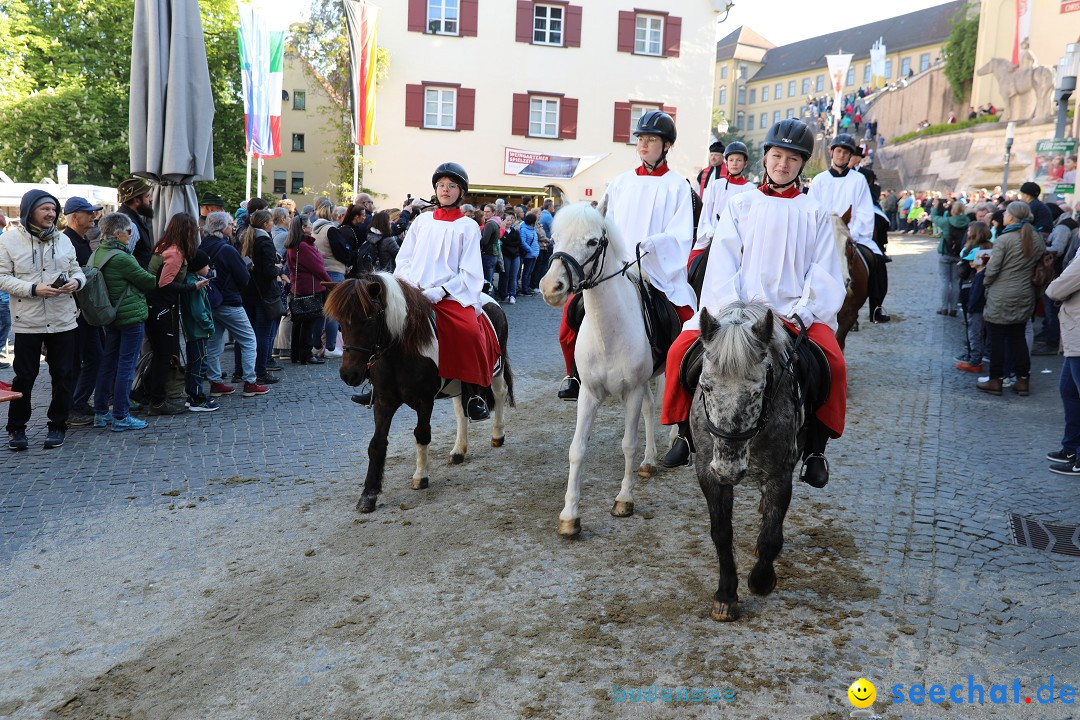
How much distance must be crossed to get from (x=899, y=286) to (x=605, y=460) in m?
15.8

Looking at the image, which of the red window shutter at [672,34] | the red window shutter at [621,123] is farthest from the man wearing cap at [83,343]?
the red window shutter at [672,34]

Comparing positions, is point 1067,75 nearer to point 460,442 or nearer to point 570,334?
point 570,334

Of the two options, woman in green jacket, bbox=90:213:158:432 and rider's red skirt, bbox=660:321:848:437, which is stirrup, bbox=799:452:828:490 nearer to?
rider's red skirt, bbox=660:321:848:437

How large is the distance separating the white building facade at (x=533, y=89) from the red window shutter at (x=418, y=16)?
0.04m

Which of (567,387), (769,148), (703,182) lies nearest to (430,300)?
(567,387)

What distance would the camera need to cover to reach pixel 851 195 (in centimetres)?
1036

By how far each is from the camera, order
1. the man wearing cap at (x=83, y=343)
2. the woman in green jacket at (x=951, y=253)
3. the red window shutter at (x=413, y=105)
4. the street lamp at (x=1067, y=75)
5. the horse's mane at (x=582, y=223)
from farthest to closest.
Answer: the red window shutter at (x=413, y=105) → the street lamp at (x=1067, y=75) → the woman in green jacket at (x=951, y=253) → the man wearing cap at (x=83, y=343) → the horse's mane at (x=582, y=223)

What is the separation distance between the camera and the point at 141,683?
12.8 feet

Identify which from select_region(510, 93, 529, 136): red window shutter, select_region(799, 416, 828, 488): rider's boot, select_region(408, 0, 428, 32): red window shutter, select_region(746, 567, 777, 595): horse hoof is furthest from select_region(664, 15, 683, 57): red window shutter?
select_region(746, 567, 777, 595): horse hoof

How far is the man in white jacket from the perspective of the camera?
10164mm

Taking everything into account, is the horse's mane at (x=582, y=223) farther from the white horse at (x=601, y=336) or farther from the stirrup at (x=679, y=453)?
the stirrup at (x=679, y=453)

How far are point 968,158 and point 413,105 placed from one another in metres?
29.3

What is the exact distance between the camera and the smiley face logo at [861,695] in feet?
11.7

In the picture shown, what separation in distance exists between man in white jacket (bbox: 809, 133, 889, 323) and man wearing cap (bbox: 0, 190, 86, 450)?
329 inches
